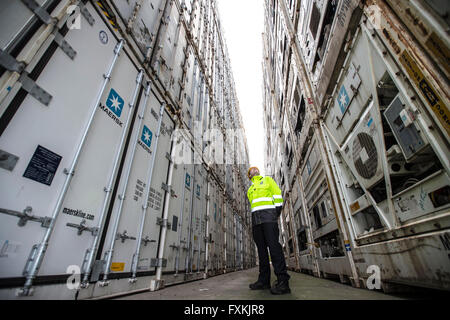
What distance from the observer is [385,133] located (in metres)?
2.41

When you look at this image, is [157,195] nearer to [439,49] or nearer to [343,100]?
[343,100]

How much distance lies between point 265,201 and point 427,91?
2.23m

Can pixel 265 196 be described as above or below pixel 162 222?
above

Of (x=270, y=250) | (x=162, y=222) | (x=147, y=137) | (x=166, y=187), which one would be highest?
(x=147, y=137)

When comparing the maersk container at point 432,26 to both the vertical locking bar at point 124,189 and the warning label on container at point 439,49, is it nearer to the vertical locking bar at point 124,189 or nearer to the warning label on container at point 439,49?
the warning label on container at point 439,49

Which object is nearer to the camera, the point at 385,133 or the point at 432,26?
the point at 432,26

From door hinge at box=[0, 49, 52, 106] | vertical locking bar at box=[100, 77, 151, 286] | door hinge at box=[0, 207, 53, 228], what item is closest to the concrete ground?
vertical locking bar at box=[100, 77, 151, 286]

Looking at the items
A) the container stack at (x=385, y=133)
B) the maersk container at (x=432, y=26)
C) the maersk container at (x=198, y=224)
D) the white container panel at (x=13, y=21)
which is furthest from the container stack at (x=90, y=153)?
the maersk container at (x=432, y=26)

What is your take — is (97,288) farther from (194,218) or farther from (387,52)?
(387,52)

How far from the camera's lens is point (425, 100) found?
176 cm

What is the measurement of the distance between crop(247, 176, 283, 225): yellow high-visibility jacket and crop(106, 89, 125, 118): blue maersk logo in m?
2.48

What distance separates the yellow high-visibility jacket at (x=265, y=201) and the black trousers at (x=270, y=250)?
0.12m

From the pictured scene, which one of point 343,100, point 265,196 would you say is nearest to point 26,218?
point 265,196

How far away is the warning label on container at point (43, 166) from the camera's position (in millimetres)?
1858
